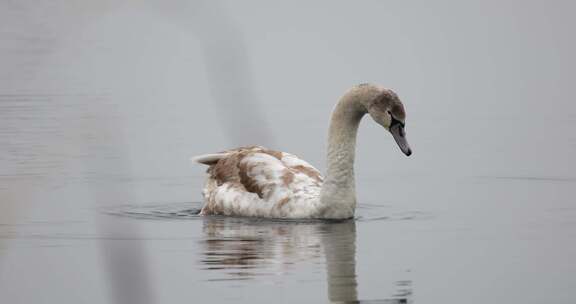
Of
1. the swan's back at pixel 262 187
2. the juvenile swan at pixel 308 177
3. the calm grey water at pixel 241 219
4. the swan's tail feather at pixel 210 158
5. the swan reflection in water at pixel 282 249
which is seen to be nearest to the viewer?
the calm grey water at pixel 241 219

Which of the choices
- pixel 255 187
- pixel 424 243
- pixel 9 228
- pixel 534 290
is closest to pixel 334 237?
pixel 424 243

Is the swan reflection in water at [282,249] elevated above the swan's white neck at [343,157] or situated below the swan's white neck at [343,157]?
below

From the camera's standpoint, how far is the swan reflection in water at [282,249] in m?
7.64

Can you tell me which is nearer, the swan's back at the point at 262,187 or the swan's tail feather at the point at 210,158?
the swan's back at the point at 262,187

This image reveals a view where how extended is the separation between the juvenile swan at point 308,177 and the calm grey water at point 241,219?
0.24 meters

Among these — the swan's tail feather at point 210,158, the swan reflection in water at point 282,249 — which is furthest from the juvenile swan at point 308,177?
the swan's tail feather at point 210,158

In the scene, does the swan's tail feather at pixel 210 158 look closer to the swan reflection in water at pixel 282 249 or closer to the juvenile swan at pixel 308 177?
the juvenile swan at pixel 308 177

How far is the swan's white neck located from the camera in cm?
1118

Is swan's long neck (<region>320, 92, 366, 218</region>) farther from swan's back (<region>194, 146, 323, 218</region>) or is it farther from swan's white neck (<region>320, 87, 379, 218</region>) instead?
swan's back (<region>194, 146, 323, 218</region>)

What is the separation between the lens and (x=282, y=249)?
9.22m

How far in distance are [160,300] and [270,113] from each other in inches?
692

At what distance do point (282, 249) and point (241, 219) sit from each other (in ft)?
7.84

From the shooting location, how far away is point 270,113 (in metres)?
24.6

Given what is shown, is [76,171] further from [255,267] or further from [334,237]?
[255,267]
